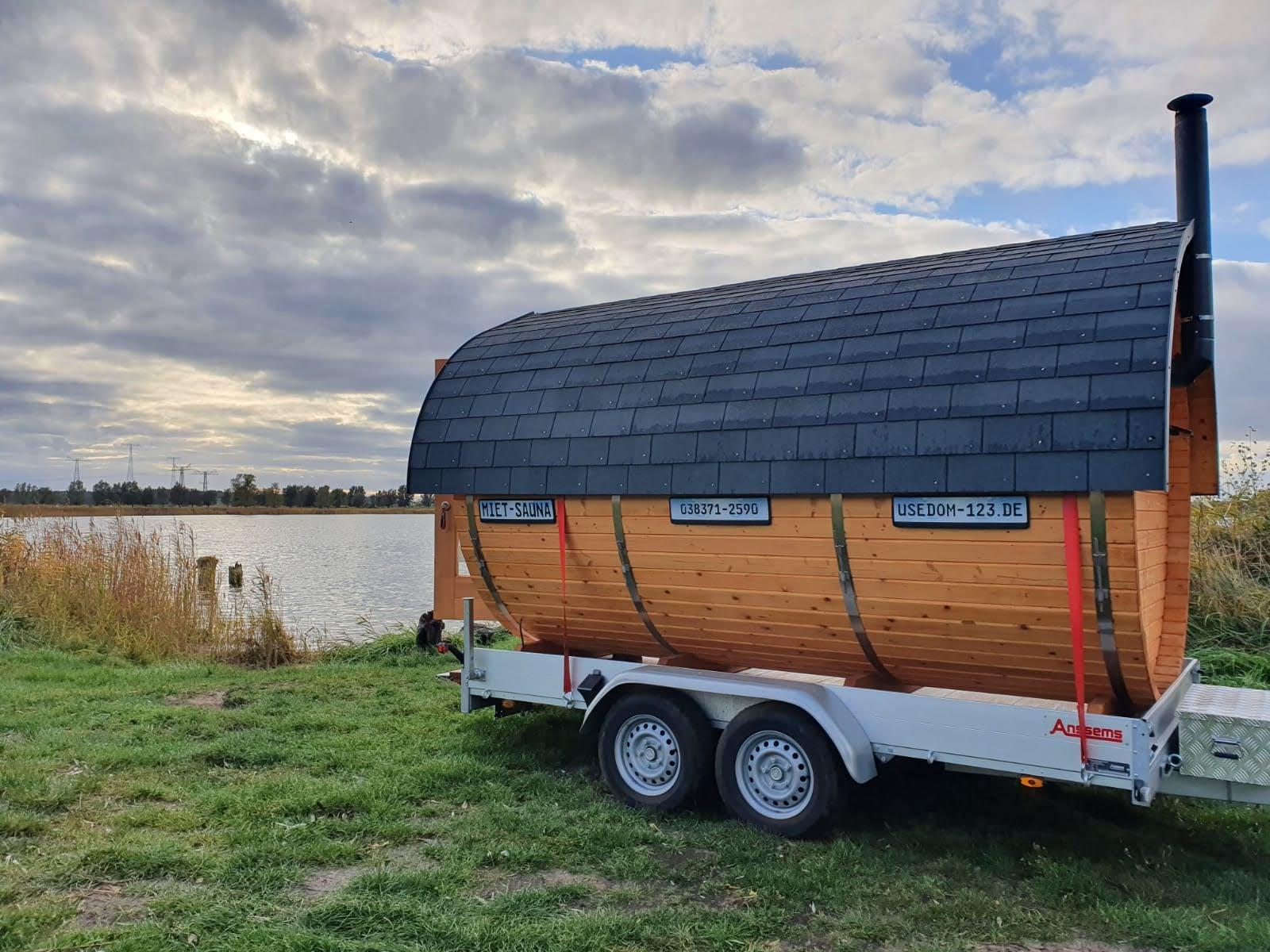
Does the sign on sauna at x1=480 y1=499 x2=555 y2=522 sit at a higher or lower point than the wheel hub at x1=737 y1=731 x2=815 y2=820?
higher

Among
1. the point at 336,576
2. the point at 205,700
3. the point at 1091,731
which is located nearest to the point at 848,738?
the point at 1091,731

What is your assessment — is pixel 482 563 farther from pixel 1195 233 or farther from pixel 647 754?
pixel 1195 233

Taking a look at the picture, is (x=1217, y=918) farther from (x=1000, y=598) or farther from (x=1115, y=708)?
(x=1000, y=598)

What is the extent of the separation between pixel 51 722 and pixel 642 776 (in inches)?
222

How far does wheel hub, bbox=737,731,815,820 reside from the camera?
5730mm

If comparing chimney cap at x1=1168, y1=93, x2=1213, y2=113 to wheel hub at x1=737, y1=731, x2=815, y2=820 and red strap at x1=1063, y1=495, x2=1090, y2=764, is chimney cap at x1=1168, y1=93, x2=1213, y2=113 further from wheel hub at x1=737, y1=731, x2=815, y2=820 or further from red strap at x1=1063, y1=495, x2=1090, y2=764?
wheel hub at x1=737, y1=731, x2=815, y2=820

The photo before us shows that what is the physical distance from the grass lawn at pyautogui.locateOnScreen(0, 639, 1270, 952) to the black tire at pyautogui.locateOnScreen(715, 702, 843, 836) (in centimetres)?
15

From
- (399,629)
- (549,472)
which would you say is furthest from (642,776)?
(399,629)

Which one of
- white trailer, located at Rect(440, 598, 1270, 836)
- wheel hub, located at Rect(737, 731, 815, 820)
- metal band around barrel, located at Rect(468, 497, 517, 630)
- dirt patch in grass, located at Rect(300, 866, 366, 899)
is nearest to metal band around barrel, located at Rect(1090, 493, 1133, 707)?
white trailer, located at Rect(440, 598, 1270, 836)

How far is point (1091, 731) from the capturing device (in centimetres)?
498

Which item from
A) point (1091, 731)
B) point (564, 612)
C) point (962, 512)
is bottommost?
point (1091, 731)

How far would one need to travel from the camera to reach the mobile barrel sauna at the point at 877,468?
16.2 ft

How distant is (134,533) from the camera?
14492 mm

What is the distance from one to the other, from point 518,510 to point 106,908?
347 centimetres
